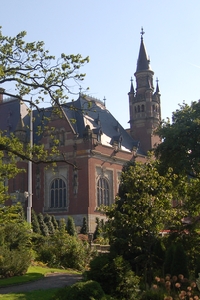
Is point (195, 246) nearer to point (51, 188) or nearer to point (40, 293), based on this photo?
point (40, 293)

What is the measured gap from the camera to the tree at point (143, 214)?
15500 mm

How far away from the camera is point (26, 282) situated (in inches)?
642

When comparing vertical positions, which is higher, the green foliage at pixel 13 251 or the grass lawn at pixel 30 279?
the green foliage at pixel 13 251

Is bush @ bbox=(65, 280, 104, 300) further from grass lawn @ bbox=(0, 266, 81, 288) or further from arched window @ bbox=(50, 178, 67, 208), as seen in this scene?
arched window @ bbox=(50, 178, 67, 208)

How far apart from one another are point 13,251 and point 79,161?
1058 inches

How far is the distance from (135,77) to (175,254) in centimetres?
4471

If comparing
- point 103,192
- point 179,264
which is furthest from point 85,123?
point 179,264

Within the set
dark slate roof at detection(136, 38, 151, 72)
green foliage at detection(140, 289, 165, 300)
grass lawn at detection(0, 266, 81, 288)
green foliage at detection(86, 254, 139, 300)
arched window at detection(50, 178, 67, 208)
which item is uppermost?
dark slate roof at detection(136, 38, 151, 72)

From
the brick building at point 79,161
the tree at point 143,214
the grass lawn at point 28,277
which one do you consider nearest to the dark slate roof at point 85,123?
the brick building at point 79,161

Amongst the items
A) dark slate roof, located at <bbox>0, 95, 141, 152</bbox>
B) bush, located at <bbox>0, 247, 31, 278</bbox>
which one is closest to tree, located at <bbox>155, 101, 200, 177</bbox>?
bush, located at <bbox>0, 247, 31, 278</bbox>

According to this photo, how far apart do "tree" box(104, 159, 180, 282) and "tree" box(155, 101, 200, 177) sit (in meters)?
6.18

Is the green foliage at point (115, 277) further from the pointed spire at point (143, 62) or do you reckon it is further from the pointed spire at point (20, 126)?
the pointed spire at point (143, 62)

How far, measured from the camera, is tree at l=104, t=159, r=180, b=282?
15.5 meters

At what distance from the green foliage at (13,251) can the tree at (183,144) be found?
28.7 feet
